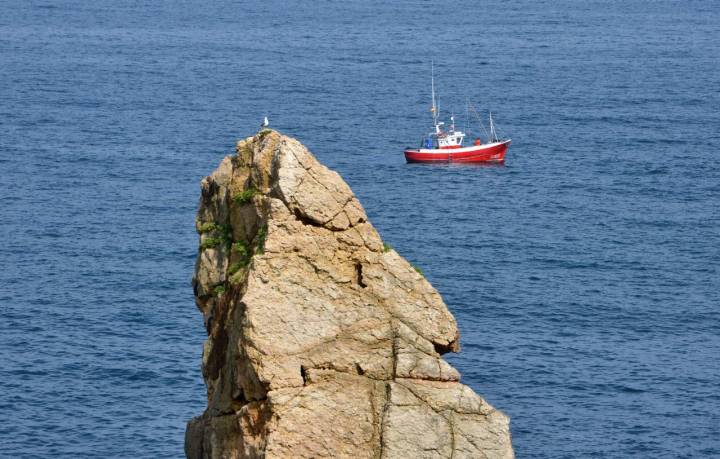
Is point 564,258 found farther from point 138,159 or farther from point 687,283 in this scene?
point 138,159

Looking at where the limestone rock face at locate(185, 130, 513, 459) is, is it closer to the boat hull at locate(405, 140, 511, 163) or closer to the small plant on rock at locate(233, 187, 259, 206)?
the small plant on rock at locate(233, 187, 259, 206)

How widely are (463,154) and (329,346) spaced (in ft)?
511

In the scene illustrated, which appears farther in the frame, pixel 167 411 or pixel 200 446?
pixel 167 411

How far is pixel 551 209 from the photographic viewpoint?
15650 centimetres

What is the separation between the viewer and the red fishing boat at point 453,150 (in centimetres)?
18200

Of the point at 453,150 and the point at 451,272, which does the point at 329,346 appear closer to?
the point at 451,272

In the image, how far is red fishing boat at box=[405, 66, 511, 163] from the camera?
597 ft

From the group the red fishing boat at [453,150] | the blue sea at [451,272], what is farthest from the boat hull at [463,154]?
the blue sea at [451,272]

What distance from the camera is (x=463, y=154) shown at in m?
187

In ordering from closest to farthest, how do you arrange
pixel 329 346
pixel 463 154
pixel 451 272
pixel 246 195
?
pixel 329 346
pixel 246 195
pixel 451 272
pixel 463 154

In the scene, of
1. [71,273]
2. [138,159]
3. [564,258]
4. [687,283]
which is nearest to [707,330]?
[687,283]

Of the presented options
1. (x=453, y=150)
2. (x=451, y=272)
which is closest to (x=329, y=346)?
(x=451, y=272)

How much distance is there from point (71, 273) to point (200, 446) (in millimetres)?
91093

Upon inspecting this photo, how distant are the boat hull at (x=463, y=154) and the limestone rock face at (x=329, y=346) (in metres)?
145
